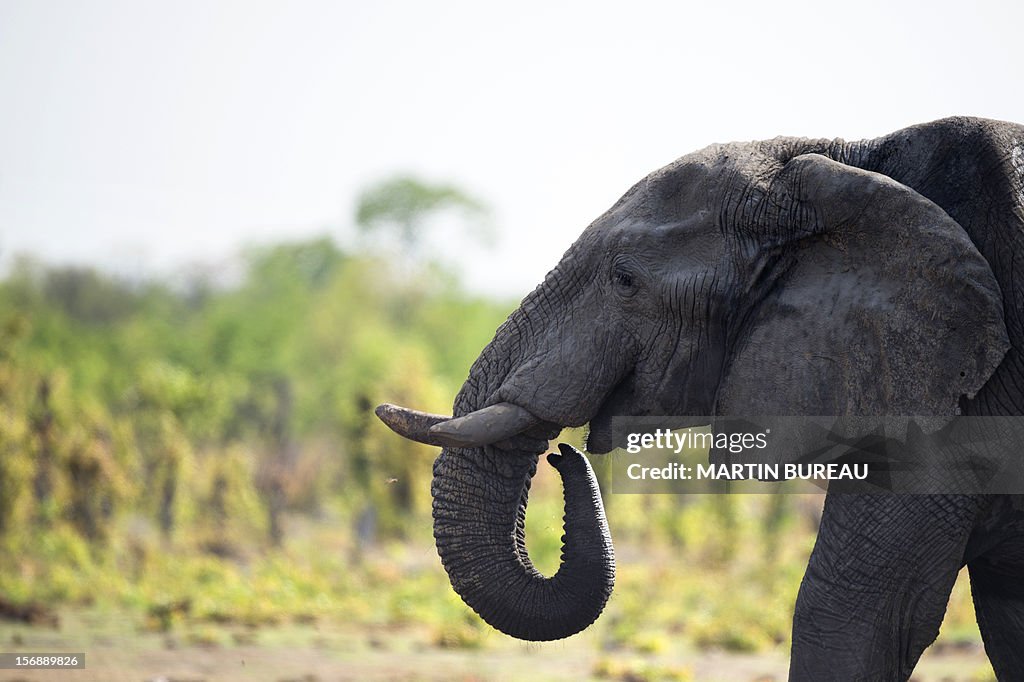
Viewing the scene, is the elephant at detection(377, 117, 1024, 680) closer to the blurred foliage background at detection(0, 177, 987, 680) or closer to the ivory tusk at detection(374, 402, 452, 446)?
the ivory tusk at detection(374, 402, 452, 446)

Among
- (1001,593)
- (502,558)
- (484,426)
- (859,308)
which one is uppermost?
(859,308)

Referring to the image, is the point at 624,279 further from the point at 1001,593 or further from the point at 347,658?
the point at 347,658

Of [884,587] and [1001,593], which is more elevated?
[884,587]

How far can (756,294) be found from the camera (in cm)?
454

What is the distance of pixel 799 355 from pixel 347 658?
6.73m

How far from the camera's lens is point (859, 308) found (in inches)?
168

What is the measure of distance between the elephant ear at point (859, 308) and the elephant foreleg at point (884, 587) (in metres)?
0.39

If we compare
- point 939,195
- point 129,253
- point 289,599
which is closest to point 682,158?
point 939,195

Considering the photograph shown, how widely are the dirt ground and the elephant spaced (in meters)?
4.35

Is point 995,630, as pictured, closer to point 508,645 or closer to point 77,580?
point 508,645

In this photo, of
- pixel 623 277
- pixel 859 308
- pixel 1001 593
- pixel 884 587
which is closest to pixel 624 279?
pixel 623 277

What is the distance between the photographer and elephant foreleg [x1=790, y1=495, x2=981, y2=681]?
13.7 ft

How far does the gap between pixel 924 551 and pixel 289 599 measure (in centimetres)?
1007

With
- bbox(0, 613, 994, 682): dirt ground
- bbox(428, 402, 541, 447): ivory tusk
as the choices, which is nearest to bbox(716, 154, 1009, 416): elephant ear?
bbox(428, 402, 541, 447): ivory tusk
